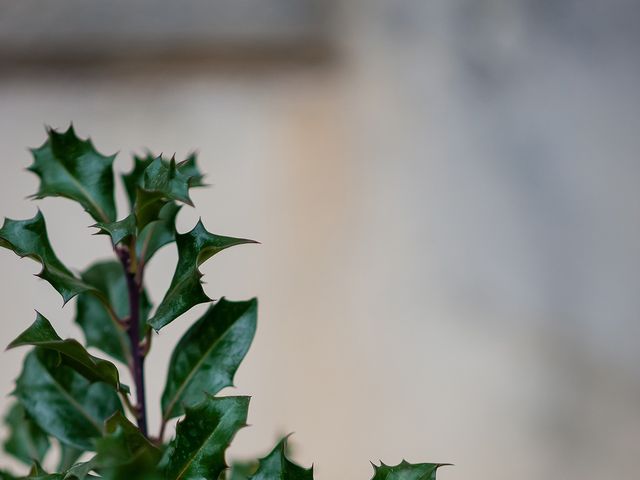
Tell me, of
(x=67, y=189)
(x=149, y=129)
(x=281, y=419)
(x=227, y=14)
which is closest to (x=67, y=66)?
(x=149, y=129)

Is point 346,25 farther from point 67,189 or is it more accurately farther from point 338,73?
point 67,189

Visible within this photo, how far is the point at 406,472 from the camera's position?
14.2 inches

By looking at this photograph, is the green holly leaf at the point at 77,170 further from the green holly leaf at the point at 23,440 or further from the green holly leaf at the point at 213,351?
the green holly leaf at the point at 23,440

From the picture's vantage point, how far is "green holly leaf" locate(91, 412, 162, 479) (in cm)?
25

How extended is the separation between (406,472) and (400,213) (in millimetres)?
1263

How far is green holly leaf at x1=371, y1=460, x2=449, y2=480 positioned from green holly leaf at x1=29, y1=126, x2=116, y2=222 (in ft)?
0.78

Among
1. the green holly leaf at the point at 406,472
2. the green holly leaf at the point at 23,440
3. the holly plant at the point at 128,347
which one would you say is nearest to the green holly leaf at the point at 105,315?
the holly plant at the point at 128,347

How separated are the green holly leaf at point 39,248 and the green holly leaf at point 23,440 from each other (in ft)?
0.70

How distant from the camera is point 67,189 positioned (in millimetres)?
453

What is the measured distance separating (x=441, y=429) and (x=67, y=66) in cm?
118

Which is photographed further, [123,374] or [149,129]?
[149,129]

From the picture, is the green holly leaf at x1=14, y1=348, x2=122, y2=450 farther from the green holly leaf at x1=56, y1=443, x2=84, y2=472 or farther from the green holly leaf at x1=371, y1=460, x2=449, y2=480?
the green holly leaf at x1=371, y1=460, x2=449, y2=480

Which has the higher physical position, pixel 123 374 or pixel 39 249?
pixel 39 249

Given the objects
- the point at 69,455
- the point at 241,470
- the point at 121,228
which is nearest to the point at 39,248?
the point at 121,228
